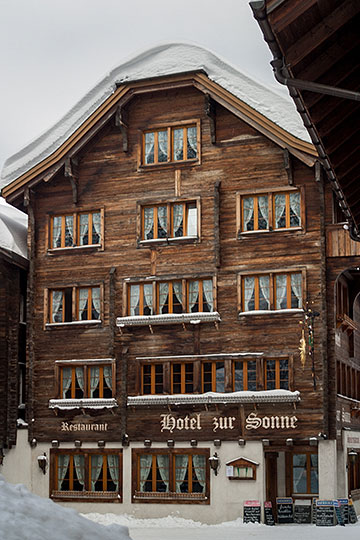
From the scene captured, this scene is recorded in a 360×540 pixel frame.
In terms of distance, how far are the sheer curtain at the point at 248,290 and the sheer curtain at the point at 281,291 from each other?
915mm

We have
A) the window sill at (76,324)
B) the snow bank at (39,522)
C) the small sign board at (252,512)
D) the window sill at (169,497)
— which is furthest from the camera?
the window sill at (76,324)

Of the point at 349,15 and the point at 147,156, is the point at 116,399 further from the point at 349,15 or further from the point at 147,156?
the point at 349,15

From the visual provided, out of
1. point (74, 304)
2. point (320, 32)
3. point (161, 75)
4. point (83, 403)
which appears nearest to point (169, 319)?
point (74, 304)

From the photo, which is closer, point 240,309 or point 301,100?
point 301,100

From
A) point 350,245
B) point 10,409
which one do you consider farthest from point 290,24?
point 10,409

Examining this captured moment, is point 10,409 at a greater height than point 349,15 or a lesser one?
lesser

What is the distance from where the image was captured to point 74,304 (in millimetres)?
33750

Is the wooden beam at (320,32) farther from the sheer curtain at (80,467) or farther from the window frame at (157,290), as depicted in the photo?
the sheer curtain at (80,467)

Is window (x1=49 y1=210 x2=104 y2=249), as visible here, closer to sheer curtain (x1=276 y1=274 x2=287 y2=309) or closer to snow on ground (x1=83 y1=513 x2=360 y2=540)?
sheer curtain (x1=276 y1=274 x2=287 y2=309)

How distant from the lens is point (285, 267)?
31156mm

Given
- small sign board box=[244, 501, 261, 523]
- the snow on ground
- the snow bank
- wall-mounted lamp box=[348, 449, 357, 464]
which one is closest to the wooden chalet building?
small sign board box=[244, 501, 261, 523]

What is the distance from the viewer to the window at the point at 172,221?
32812 millimetres

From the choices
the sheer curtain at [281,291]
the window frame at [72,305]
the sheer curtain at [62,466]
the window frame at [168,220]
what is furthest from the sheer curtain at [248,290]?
the sheer curtain at [62,466]

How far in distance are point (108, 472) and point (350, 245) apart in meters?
12.0
